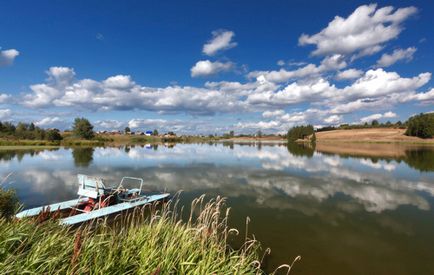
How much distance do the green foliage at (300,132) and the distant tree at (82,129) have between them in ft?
407

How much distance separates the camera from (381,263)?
8.80 metres

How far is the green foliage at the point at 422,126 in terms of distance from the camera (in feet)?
375

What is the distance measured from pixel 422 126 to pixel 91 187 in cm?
14423

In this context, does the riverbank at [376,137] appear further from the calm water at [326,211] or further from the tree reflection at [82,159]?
the tree reflection at [82,159]

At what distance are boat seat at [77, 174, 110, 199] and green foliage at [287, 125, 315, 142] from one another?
543 feet

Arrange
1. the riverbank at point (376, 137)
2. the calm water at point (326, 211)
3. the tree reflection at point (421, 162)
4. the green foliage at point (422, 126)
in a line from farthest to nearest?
1. the riverbank at point (376, 137)
2. the green foliage at point (422, 126)
3. the tree reflection at point (421, 162)
4. the calm water at point (326, 211)

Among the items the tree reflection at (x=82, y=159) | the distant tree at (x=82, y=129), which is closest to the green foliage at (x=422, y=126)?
the tree reflection at (x=82, y=159)

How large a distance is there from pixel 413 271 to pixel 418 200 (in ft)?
39.2

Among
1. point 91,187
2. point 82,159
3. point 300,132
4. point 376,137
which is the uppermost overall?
point 300,132

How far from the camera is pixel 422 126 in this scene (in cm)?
11688

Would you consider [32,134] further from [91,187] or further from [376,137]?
[376,137]

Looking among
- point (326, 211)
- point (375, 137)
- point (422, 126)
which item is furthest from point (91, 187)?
point (375, 137)

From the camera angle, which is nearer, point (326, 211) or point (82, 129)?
point (326, 211)

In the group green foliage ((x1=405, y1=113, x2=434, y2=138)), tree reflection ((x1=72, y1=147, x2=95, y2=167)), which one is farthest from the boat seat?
green foliage ((x1=405, y1=113, x2=434, y2=138))
